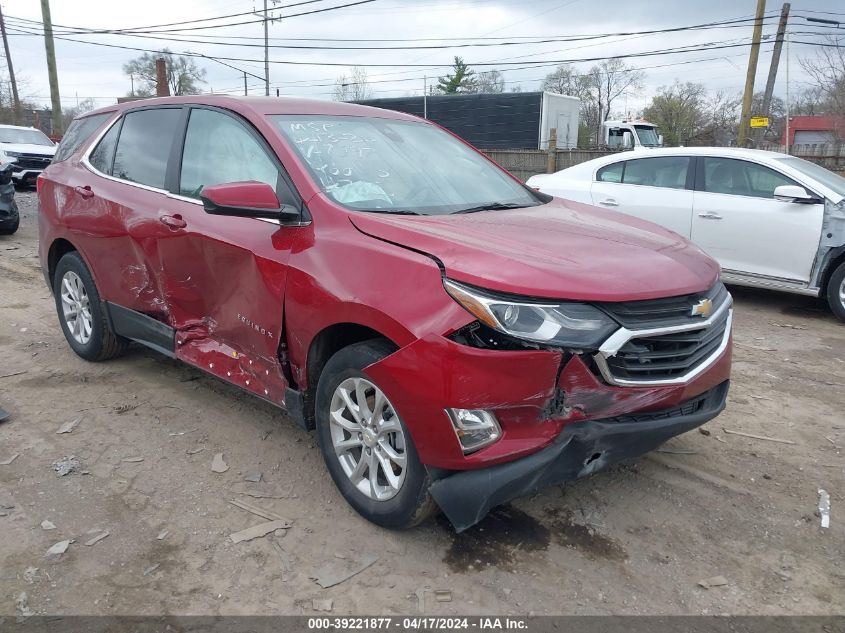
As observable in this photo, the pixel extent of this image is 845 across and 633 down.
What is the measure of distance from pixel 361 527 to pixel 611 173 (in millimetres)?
6178

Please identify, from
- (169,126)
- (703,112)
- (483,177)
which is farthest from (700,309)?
(703,112)

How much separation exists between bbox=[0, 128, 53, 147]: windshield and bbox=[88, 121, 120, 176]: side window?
1575 cm

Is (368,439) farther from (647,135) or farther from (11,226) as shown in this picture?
(647,135)

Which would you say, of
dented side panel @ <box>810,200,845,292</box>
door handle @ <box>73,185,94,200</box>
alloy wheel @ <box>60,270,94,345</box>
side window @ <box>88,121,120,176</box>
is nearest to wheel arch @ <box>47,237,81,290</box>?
alloy wheel @ <box>60,270,94,345</box>

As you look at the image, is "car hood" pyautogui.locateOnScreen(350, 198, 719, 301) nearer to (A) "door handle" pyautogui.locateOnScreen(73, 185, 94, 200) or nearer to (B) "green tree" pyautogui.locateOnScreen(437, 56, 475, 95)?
(A) "door handle" pyautogui.locateOnScreen(73, 185, 94, 200)

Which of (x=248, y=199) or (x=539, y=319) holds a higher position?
(x=248, y=199)

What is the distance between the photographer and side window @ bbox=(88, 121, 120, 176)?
181 inches

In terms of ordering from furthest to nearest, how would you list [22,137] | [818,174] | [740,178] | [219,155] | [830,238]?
[22,137], [740,178], [818,174], [830,238], [219,155]

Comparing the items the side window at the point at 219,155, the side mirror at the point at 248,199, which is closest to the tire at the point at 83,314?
the side window at the point at 219,155

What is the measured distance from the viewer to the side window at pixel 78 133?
4910mm

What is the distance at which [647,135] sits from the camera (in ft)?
80.6

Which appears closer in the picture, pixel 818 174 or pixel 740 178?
pixel 818 174

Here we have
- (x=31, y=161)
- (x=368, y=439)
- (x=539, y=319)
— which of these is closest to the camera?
(x=539, y=319)

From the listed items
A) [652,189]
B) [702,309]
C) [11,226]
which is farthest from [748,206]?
[11,226]
